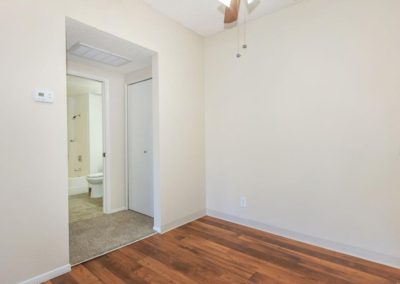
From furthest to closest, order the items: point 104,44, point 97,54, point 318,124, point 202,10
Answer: point 97,54, point 202,10, point 104,44, point 318,124

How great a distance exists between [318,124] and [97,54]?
2.72 metres

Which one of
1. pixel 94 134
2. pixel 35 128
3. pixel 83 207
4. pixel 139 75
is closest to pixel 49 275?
pixel 35 128

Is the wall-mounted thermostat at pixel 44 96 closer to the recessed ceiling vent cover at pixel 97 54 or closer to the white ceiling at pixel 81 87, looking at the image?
the recessed ceiling vent cover at pixel 97 54

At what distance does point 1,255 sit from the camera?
5.55ft

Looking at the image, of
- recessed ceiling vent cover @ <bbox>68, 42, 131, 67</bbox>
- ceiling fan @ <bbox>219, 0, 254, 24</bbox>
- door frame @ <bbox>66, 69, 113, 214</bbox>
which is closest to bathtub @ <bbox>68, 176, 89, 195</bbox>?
door frame @ <bbox>66, 69, 113, 214</bbox>

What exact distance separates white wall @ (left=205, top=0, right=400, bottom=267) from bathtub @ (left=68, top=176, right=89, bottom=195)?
136 inches

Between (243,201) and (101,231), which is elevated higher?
(243,201)

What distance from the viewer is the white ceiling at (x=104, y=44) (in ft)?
7.28

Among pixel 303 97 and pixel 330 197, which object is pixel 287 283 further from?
pixel 303 97

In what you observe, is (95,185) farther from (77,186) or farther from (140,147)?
(140,147)

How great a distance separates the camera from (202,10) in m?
2.69

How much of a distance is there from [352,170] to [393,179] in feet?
1.02

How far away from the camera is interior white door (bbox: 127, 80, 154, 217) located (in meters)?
3.46

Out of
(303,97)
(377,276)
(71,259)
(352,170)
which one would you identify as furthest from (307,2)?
(71,259)
